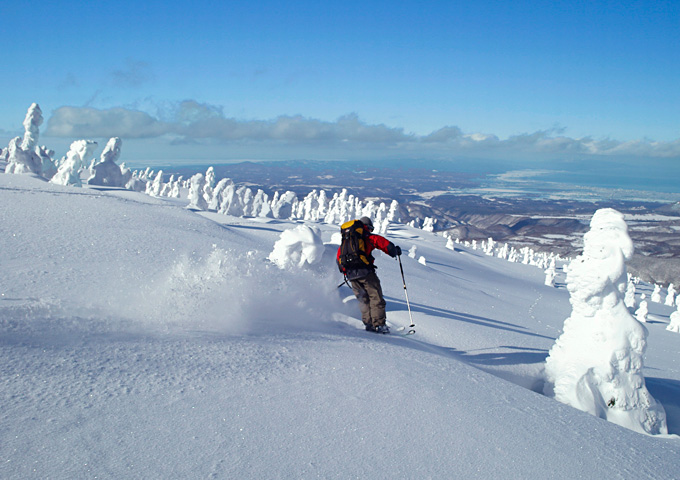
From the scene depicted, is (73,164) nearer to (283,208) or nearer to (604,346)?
(283,208)

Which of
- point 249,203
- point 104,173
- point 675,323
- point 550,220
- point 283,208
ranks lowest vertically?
point 675,323

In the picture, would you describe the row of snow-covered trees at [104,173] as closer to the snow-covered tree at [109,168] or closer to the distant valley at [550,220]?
the snow-covered tree at [109,168]

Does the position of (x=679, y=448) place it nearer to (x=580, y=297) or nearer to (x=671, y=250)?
(x=580, y=297)

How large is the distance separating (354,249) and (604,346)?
4041mm

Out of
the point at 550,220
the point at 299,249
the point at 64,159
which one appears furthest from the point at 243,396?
the point at 550,220

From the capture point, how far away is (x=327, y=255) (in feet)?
27.6

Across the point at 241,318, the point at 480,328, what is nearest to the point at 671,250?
the point at 480,328

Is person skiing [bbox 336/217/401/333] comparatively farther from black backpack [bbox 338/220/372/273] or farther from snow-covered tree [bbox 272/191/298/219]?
snow-covered tree [bbox 272/191/298/219]

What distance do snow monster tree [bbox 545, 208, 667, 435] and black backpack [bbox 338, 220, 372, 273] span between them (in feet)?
11.0

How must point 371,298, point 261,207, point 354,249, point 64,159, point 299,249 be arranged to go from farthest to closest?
point 261,207
point 64,159
point 299,249
point 371,298
point 354,249

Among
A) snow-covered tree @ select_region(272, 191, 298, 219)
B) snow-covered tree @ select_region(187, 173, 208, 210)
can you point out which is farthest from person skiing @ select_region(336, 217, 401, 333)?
snow-covered tree @ select_region(272, 191, 298, 219)

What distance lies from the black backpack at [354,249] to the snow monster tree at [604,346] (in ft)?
11.0

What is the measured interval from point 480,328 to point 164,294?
6.73 metres

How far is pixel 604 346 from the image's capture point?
240 inches
